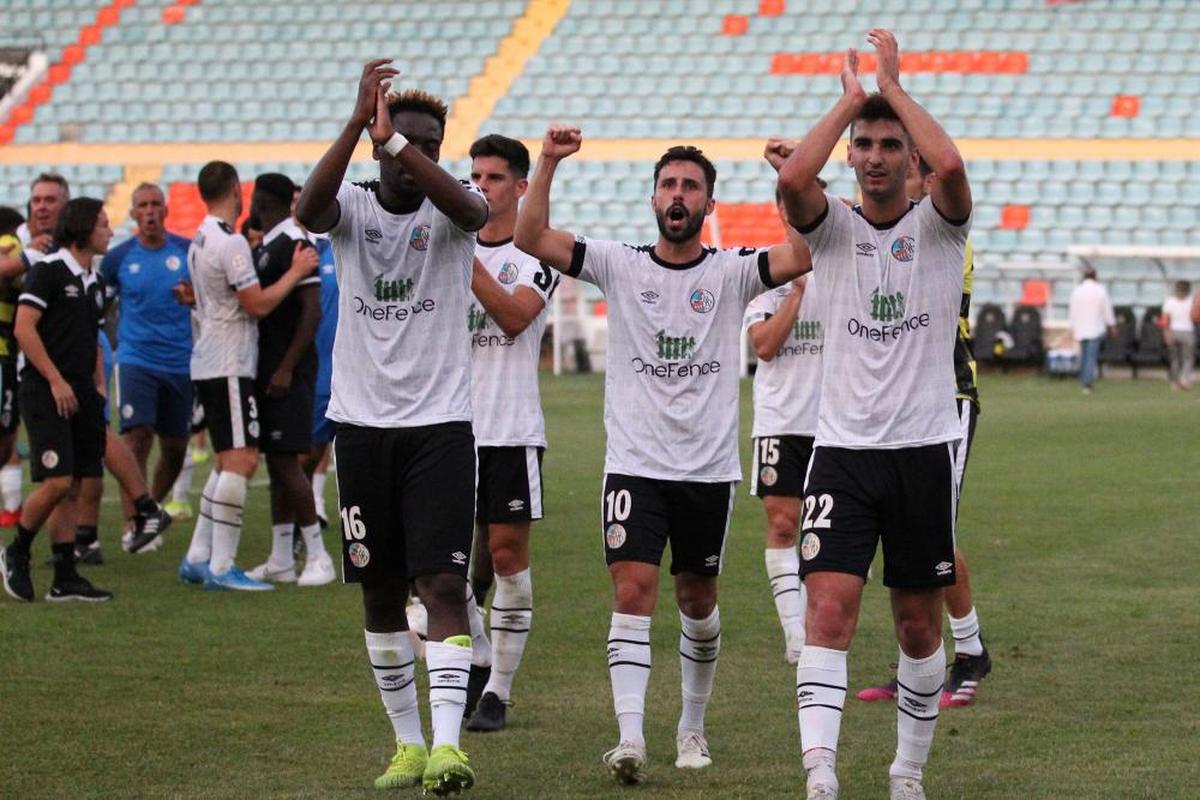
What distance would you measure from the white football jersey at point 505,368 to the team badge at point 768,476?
5.35 ft

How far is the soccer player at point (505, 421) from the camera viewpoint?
704 cm

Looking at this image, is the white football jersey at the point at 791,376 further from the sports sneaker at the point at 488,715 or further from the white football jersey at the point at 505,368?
the sports sneaker at the point at 488,715

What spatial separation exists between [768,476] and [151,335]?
4449 mm

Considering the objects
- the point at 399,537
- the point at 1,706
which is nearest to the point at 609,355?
the point at 399,537

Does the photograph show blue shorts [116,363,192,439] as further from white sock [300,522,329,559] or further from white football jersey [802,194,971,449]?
white football jersey [802,194,971,449]

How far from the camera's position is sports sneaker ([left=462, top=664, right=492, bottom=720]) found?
7.15m

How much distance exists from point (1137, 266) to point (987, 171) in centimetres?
309

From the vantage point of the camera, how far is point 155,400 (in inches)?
443

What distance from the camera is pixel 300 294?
1032cm

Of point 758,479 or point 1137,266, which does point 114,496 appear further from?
point 1137,266

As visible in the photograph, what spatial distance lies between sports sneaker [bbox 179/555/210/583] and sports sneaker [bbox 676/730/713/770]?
4834mm

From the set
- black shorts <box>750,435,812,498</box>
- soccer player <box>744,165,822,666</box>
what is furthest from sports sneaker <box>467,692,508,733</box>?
black shorts <box>750,435,812,498</box>

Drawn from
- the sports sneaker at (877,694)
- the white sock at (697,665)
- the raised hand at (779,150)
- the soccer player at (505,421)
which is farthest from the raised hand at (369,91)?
the sports sneaker at (877,694)

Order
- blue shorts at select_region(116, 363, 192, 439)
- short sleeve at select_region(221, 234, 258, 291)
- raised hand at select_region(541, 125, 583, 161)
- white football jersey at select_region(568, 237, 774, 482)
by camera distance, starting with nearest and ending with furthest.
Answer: raised hand at select_region(541, 125, 583, 161) → white football jersey at select_region(568, 237, 774, 482) → short sleeve at select_region(221, 234, 258, 291) → blue shorts at select_region(116, 363, 192, 439)
